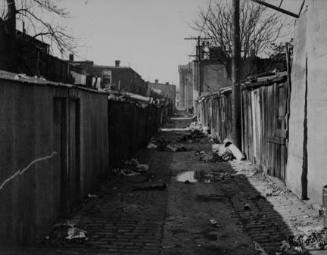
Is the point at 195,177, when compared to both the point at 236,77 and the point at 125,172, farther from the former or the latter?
the point at 236,77

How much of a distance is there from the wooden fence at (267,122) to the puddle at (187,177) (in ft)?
6.41

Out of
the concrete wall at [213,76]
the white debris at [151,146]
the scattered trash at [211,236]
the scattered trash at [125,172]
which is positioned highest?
the concrete wall at [213,76]

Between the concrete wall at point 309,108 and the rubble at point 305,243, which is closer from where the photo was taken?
the rubble at point 305,243

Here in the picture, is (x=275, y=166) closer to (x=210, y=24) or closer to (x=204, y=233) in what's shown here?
(x=204, y=233)

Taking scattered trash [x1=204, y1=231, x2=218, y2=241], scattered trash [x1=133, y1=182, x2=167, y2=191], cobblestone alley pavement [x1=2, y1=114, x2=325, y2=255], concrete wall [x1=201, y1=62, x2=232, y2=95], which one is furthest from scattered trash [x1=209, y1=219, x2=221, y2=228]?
concrete wall [x1=201, y1=62, x2=232, y2=95]

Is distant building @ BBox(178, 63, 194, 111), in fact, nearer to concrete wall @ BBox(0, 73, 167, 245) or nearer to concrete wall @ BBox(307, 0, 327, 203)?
concrete wall @ BBox(0, 73, 167, 245)

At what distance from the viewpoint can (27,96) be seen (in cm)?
585

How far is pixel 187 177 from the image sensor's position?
41.1 ft

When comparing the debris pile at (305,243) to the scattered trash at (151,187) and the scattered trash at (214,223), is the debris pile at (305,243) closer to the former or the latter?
the scattered trash at (214,223)

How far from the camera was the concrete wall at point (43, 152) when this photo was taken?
17.2 ft

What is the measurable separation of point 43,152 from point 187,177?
6.53 meters

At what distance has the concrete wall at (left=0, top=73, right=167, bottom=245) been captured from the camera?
→ 525 cm

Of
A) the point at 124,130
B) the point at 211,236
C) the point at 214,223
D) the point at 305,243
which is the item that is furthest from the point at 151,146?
the point at 305,243

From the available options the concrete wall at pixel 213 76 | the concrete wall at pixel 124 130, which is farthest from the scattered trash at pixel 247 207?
the concrete wall at pixel 213 76
